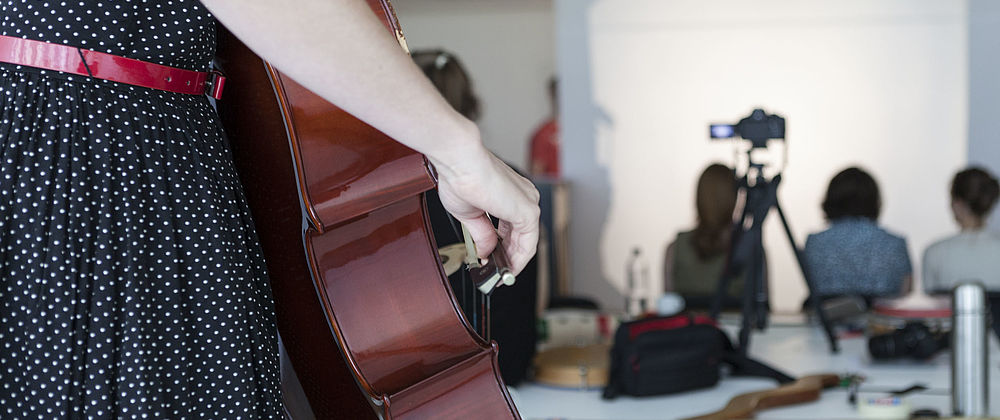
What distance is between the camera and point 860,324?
280 cm

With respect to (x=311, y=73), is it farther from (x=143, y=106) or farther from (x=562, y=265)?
(x=562, y=265)

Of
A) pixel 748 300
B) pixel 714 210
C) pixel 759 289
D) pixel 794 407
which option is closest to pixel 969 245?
pixel 714 210

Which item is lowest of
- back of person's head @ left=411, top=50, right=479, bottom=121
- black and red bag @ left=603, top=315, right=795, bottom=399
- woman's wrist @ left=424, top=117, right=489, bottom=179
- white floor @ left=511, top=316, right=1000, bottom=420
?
white floor @ left=511, top=316, right=1000, bottom=420

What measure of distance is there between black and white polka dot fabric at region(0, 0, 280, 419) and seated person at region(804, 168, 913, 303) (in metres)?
3.43

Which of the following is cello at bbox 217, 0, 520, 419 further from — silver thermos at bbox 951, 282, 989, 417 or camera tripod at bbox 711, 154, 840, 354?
camera tripod at bbox 711, 154, 840, 354

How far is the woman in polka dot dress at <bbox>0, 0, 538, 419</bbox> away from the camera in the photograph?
0.69 meters

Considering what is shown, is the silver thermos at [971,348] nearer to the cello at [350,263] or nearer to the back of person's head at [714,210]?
the cello at [350,263]

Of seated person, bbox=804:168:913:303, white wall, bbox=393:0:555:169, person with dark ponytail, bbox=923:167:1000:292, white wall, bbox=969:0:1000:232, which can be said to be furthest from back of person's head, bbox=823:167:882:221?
white wall, bbox=393:0:555:169

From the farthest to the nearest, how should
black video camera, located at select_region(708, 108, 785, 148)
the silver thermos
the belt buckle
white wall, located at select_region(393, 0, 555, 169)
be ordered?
1. white wall, located at select_region(393, 0, 555, 169)
2. black video camera, located at select_region(708, 108, 785, 148)
3. the silver thermos
4. the belt buckle

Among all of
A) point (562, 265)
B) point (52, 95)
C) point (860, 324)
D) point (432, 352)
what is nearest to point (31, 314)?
point (52, 95)

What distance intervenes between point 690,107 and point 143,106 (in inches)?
204

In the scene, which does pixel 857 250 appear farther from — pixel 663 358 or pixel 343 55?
pixel 343 55

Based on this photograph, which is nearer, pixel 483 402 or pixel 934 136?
pixel 483 402

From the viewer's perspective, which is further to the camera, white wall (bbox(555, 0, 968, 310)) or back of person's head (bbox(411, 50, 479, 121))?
white wall (bbox(555, 0, 968, 310))
